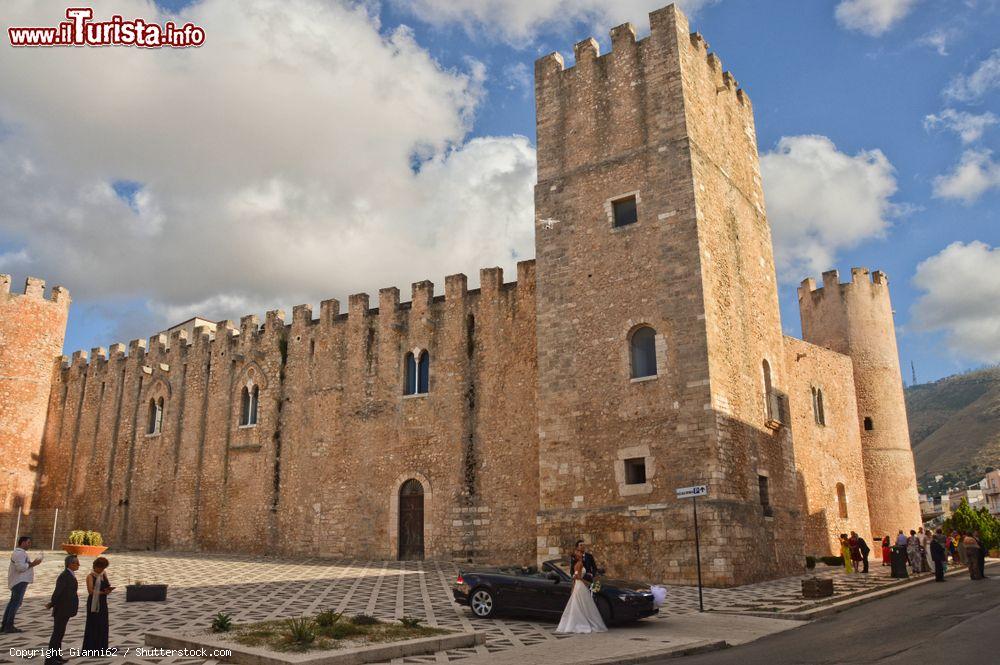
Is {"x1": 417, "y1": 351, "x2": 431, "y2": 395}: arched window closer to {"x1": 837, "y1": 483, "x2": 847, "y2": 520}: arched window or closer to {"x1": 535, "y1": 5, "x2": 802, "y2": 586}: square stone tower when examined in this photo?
{"x1": 535, "y1": 5, "x2": 802, "y2": 586}: square stone tower

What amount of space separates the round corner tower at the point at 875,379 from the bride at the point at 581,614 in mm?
20722

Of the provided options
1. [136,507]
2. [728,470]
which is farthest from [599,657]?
[136,507]

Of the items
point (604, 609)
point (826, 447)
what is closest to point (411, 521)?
point (604, 609)

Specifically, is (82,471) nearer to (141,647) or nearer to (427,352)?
(427,352)

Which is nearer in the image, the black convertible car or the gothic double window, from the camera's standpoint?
the black convertible car

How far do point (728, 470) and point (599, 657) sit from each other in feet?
30.3

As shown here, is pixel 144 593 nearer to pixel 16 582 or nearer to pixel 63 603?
pixel 16 582

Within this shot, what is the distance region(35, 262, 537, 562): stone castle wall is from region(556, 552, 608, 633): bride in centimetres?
907

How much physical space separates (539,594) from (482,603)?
1006 mm

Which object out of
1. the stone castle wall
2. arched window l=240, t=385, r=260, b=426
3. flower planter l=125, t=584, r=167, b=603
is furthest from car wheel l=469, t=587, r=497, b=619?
arched window l=240, t=385, r=260, b=426

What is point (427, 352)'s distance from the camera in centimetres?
2427

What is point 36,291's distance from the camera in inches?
1321

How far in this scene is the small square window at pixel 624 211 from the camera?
20.3m

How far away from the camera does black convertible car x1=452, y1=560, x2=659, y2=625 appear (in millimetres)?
12062
